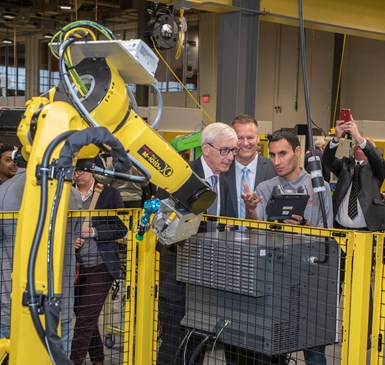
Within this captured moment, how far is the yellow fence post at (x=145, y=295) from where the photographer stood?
10.6 ft

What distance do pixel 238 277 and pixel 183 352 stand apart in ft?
2.15

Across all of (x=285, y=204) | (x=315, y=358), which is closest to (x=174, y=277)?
(x=285, y=204)

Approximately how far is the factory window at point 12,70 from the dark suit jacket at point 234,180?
15.1 m

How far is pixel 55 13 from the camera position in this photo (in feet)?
51.6

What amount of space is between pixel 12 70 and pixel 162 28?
13159 millimetres

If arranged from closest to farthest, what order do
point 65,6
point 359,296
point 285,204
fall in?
point 359,296 < point 285,204 < point 65,6

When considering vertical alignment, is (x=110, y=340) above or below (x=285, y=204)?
below

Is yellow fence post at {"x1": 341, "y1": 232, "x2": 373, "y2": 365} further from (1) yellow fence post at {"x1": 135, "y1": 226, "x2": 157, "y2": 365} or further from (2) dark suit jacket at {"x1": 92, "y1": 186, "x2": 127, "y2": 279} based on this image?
(2) dark suit jacket at {"x1": 92, "y1": 186, "x2": 127, "y2": 279}

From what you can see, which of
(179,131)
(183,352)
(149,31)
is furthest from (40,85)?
(183,352)

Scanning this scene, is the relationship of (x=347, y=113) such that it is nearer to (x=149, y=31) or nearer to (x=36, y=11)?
(x=149, y=31)

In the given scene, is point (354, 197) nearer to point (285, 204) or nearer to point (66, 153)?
point (285, 204)

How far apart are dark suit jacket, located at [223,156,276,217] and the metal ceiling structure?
1103 cm

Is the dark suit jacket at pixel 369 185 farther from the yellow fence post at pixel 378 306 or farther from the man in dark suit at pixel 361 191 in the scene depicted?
the yellow fence post at pixel 378 306

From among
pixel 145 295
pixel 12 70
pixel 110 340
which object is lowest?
pixel 110 340
